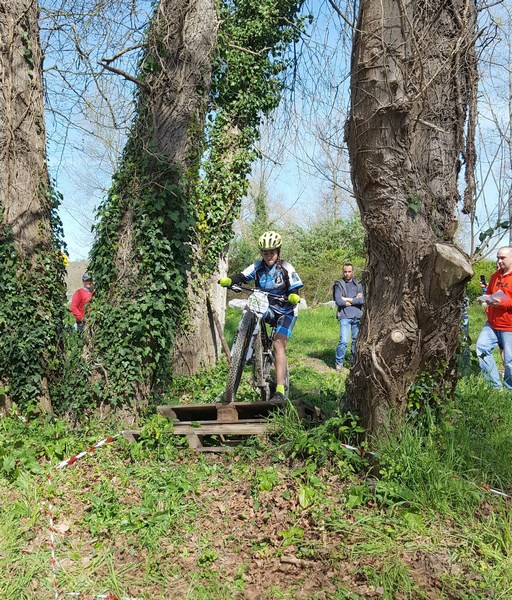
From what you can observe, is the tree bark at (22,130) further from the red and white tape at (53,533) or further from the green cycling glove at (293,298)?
the green cycling glove at (293,298)

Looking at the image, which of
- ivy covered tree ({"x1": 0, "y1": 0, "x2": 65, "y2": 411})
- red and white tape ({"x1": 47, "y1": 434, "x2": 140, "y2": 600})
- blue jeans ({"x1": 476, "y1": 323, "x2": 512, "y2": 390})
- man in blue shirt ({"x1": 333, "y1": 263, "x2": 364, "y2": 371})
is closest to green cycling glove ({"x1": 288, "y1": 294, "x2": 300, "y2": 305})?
red and white tape ({"x1": 47, "y1": 434, "x2": 140, "y2": 600})

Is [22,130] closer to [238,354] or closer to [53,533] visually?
[238,354]

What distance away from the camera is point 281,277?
21.2 ft

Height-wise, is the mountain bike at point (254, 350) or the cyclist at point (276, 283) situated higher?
the cyclist at point (276, 283)

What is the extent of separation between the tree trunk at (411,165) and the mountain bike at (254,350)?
5.98 feet

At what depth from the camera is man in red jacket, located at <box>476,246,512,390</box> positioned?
741cm

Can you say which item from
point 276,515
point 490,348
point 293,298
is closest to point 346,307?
point 490,348

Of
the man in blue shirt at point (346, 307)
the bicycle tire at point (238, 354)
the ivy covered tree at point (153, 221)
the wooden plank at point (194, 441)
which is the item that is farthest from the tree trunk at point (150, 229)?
the man in blue shirt at point (346, 307)

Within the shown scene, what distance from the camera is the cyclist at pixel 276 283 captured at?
6.27m

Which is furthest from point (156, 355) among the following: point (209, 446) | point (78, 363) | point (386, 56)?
point (386, 56)

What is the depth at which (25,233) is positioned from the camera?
6383 mm

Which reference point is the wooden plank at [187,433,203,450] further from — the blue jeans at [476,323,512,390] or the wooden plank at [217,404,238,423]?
the blue jeans at [476,323,512,390]

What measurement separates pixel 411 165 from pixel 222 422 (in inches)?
122

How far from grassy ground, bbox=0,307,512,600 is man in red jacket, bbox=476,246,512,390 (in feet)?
6.23
